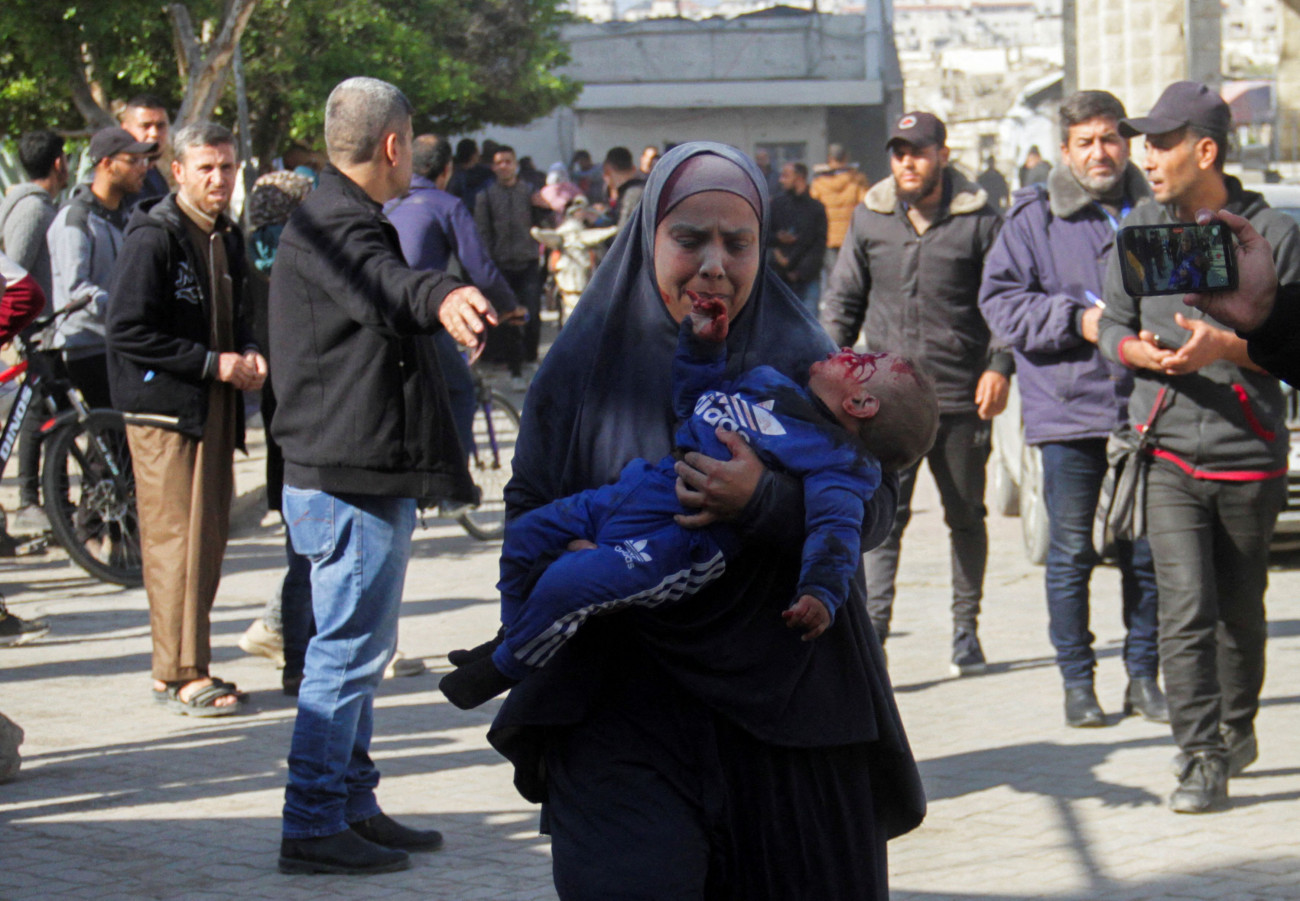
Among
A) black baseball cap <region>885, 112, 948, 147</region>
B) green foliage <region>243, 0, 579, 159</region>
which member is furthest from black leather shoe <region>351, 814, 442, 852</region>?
green foliage <region>243, 0, 579, 159</region>

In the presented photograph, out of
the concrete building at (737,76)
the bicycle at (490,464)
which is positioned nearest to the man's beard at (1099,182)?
the bicycle at (490,464)

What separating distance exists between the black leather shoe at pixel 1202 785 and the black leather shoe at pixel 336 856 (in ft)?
7.85

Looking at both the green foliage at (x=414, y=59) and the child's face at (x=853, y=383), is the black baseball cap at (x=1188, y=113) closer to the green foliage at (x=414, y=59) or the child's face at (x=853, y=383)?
the child's face at (x=853, y=383)

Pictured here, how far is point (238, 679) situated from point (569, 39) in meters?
42.0

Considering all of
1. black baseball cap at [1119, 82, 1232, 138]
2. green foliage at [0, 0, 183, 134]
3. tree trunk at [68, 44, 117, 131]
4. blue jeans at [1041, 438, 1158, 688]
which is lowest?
blue jeans at [1041, 438, 1158, 688]

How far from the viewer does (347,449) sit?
4.71 meters

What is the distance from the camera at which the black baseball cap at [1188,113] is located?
201 inches

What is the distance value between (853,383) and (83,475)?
7.13m

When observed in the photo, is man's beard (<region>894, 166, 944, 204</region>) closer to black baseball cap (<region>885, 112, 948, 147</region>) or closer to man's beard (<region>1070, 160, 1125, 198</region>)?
black baseball cap (<region>885, 112, 948, 147</region>)

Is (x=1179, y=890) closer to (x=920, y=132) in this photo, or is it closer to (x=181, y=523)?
(x=920, y=132)

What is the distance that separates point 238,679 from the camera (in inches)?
286

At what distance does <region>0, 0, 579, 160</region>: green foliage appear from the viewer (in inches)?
647

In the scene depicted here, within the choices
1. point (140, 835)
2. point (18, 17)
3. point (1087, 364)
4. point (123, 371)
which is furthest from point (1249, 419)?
point (18, 17)

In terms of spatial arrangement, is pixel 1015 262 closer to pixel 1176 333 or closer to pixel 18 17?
pixel 1176 333
